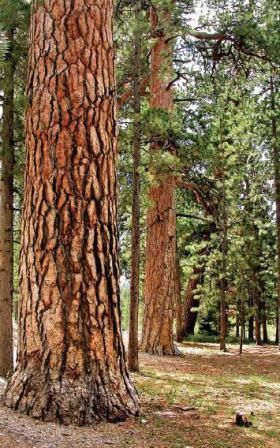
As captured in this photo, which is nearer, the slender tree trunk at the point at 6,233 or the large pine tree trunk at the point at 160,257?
the slender tree trunk at the point at 6,233

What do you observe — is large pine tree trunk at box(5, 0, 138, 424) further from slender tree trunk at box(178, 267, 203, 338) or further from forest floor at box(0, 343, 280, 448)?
slender tree trunk at box(178, 267, 203, 338)

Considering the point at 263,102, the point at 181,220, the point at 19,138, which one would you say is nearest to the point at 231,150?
the point at 263,102

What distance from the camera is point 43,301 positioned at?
3.98 metres

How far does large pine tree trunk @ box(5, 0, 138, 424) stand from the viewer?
12.8 feet

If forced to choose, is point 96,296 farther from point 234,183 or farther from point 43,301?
point 234,183

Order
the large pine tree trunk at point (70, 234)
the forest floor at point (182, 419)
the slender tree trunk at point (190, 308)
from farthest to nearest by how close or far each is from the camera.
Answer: the slender tree trunk at point (190, 308) < the large pine tree trunk at point (70, 234) < the forest floor at point (182, 419)

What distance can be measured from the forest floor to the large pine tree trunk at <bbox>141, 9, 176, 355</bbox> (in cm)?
172

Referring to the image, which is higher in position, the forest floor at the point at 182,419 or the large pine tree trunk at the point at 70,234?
the large pine tree trunk at the point at 70,234

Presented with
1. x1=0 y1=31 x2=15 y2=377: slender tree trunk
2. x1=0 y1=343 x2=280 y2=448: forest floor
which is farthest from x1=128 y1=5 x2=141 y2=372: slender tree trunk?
x1=0 y1=31 x2=15 y2=377: slender tree trunk

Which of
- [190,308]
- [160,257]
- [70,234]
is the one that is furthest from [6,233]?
[190,308]

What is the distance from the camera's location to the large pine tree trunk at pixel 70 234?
12.8 ft

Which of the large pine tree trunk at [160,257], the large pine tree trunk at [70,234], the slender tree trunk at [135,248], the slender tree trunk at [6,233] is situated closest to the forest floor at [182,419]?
the large pine tree trunk at [70,234]

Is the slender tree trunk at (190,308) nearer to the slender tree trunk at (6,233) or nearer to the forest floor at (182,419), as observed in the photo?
the forest floor at (182,419)

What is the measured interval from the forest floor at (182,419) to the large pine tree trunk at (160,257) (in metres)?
1.72
